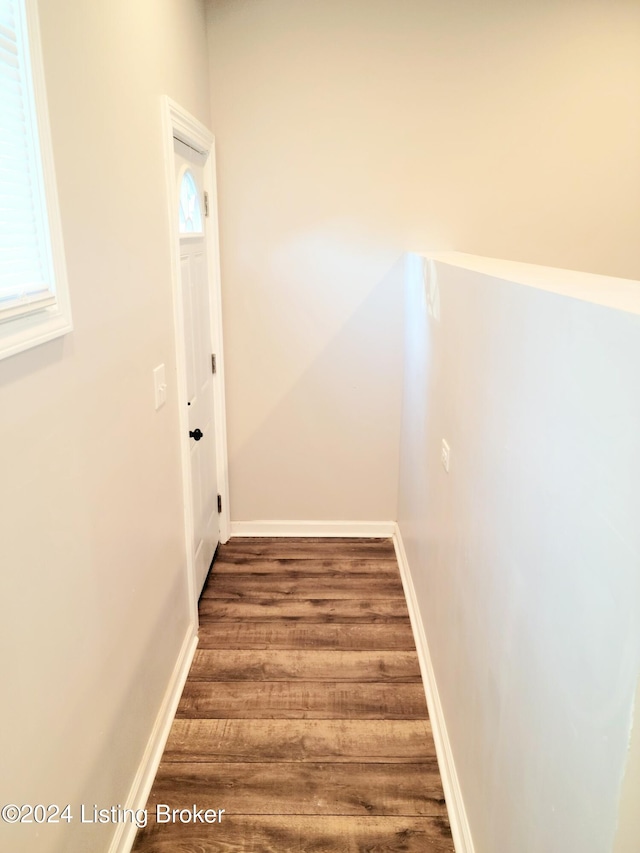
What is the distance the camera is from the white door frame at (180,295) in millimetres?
2092

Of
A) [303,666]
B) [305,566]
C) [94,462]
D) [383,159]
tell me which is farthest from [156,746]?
[383,159]

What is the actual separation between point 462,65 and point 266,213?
1221 mm

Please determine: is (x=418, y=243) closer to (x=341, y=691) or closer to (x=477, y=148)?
(x=477, y=148)

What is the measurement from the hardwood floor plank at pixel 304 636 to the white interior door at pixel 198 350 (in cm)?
25

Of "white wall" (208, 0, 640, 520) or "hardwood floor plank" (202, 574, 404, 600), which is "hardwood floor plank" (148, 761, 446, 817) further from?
"white wall" (208, 0, 640, 520)

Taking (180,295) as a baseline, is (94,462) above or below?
below

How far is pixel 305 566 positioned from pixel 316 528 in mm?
366

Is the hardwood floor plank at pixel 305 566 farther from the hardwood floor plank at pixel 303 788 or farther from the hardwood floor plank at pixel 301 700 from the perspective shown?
the hardwood floor plank at pixel 303 788

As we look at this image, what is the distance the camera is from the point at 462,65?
286 cm

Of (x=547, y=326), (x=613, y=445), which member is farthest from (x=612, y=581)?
(x=547, y=326)

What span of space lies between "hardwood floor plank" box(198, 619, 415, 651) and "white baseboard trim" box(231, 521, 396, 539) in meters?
0.84

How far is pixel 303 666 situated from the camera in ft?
7.98

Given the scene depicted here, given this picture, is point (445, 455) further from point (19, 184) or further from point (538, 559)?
point (19, 184)

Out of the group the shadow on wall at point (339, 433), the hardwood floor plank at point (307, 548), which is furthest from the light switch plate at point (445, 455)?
the hardwood floor plank at point (307, 548)
